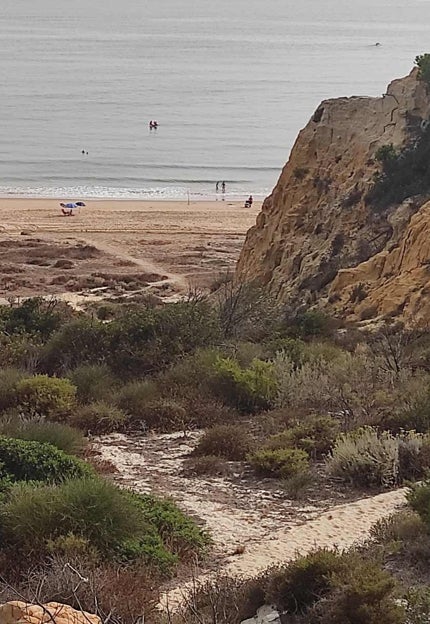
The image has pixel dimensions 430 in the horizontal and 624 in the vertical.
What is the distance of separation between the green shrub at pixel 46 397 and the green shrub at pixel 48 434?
175 centimetres

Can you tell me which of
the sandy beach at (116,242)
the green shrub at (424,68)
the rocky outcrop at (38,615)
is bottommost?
the sandy beach at (116,242)

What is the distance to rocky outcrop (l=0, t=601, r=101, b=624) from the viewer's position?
5.56 metres

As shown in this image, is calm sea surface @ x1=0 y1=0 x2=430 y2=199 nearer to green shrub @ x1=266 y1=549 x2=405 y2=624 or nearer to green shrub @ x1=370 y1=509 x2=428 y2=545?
green shrub @ x1=370 y1=509 x2=428 y2=545

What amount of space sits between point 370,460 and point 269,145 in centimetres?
7199

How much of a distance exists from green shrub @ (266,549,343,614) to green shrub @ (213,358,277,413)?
268 inches

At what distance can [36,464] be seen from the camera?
29.6 ft

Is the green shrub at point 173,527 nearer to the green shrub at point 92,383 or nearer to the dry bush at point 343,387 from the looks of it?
the dry bush at point 343,387

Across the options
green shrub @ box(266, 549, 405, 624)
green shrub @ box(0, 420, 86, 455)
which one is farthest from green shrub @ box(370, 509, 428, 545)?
green shrub @ box(0, 420, 86, 455)

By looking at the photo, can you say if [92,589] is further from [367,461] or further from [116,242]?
[116,242]

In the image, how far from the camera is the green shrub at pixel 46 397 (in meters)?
12.7

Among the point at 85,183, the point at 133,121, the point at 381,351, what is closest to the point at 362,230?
the point at 381,351

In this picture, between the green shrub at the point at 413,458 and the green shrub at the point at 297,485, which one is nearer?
the green shrub at the point at 297,485

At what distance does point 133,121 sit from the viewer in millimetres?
90188

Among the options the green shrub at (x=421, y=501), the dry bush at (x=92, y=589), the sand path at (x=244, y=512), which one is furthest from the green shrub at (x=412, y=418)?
the dry bush at (x=92, y=589)
